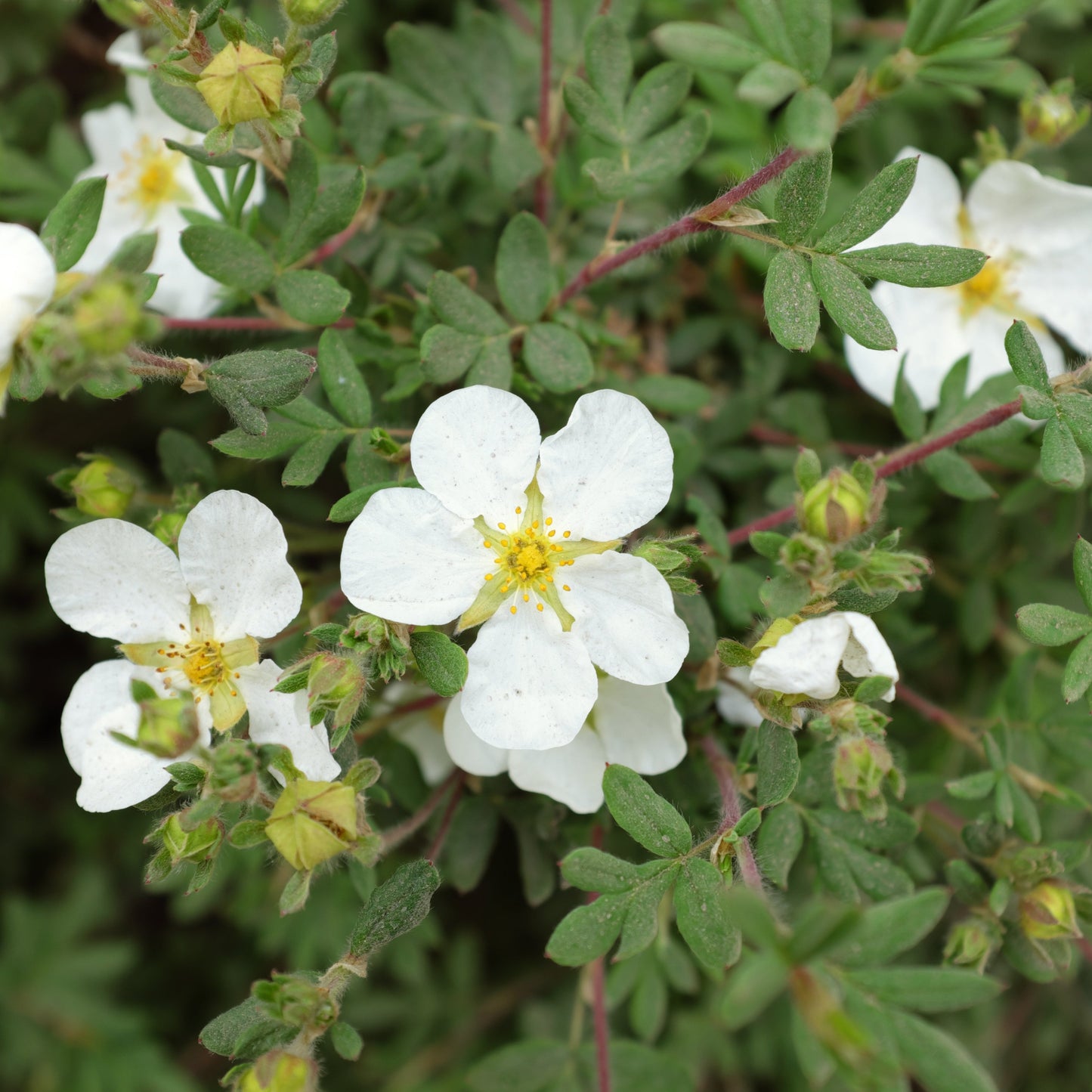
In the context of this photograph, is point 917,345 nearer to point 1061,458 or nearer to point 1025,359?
point 1025,359

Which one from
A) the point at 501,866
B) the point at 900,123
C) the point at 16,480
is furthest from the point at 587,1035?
the point at 900,123

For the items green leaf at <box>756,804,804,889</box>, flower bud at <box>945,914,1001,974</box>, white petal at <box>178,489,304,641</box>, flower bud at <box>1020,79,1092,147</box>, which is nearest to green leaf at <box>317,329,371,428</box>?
white petal at <box>178,489,304,641</box>

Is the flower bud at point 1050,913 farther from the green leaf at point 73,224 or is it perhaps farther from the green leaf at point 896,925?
the green leaf at point 73,224

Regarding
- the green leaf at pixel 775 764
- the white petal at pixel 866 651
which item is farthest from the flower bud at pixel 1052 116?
the green leaf at pixel 775 764

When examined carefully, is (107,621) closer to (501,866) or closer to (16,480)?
(16,480)

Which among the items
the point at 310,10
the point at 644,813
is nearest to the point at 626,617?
the point at 644,813

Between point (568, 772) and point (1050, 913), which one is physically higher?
point (568, 772)
